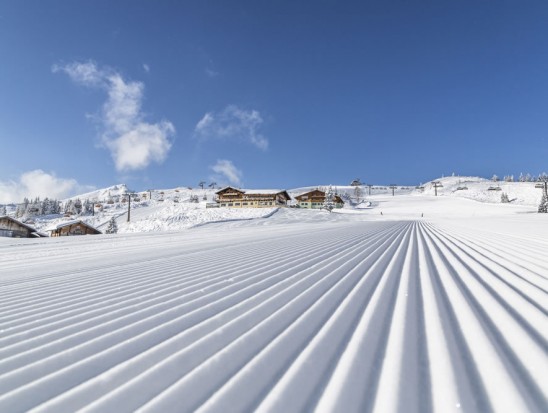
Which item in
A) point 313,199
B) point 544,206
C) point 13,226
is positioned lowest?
point 13,226

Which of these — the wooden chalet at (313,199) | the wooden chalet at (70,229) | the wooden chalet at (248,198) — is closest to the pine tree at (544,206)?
the wooden chalet at (313,199)

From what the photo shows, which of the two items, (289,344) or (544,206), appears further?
(544,206)

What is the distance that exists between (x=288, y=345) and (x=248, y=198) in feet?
203

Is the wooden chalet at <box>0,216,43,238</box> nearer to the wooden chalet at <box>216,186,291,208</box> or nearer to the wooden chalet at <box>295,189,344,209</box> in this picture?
the wooden chalet at <box>216,186,291,208</box>

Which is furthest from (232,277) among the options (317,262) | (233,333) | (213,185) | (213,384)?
(213,185)

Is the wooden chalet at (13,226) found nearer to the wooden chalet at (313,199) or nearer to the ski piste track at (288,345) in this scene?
the ski piste track at (288,345)

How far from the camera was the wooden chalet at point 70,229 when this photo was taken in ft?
115

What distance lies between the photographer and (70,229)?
3625 cm

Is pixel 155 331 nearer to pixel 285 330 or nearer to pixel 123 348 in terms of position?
pixel 123 348

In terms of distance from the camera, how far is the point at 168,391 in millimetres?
1754

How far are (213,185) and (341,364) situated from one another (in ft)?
561

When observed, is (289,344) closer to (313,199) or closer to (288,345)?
(288,345)

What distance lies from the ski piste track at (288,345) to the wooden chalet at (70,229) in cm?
3704

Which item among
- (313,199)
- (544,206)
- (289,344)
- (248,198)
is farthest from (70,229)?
(544,206)
